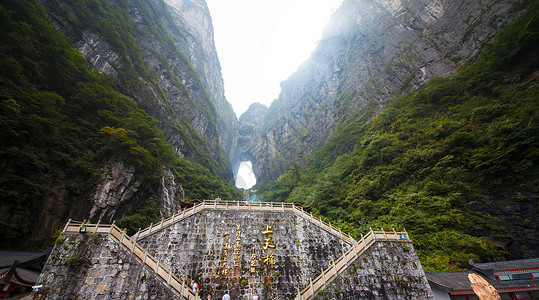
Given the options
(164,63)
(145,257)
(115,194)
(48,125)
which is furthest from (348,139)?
(164,63)

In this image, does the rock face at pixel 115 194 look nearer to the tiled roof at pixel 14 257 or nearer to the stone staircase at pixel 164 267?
the tiled roof at pixel 14 257

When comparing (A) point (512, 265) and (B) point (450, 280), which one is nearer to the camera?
(A) point (512, 265)

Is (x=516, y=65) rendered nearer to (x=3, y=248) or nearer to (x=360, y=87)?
(x=360, y=87)

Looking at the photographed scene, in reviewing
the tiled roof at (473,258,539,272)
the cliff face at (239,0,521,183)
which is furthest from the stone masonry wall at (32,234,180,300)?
the cliff face at (239,0,521,183)

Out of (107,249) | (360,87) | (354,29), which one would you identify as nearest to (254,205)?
(107,249)

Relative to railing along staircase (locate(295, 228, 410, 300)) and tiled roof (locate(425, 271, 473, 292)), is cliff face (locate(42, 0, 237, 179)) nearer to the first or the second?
railing along staircase (locate(295, 228, 410, 300))

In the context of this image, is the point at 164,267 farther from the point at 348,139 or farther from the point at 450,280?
the point at 348,139

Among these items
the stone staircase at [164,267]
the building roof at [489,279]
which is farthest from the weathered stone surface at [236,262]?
the building roof at [489,279]

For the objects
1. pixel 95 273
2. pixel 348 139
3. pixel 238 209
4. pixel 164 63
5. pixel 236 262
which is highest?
pixel 164 63
